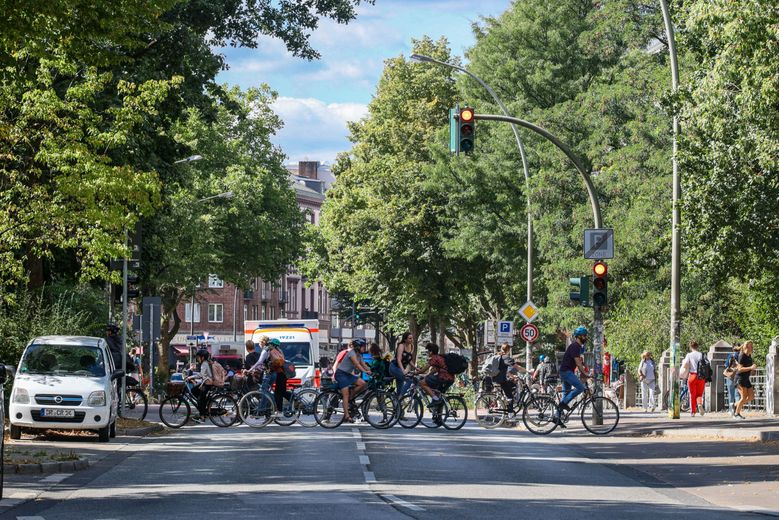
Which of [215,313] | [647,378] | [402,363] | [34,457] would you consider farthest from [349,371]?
[215,313]

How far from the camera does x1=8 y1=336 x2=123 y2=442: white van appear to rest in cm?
2583

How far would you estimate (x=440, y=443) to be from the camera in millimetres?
25984

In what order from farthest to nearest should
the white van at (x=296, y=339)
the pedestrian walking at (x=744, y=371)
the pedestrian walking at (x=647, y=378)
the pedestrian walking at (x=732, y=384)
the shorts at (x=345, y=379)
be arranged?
the white van at (x=296, y=339), the pedestrian walking at (x=647, y=378), the pedestrian walking at (x=732, y=384), the pedestrian walking at (x=744, y=371), the shorts at (x=345, y=379)

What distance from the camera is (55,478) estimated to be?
18750mm

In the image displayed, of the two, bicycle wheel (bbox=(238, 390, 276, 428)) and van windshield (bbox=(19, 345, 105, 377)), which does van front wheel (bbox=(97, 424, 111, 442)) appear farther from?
bicycle wheel (bbox=(238, 390, 276, 428))

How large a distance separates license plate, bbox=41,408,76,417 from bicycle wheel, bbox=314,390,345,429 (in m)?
6.06

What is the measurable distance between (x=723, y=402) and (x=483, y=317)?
34837 millimetres

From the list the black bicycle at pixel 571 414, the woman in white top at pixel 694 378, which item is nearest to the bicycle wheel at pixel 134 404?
the black bicycle at pixel 571 414

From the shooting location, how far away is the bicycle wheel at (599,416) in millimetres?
29781

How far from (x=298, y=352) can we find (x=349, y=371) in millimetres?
22965

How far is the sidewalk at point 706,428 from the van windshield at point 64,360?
1007cm

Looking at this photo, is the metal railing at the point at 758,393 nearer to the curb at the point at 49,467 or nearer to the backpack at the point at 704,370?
the backpack at the point at 704,370

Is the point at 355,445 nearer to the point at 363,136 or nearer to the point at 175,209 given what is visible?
the point at 175,209

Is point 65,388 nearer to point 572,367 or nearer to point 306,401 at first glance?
point 306,401
